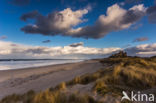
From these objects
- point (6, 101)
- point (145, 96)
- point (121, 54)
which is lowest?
point (6, 101)

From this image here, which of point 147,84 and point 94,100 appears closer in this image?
point 94,100

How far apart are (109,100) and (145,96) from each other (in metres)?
1.12

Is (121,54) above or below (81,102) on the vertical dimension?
above

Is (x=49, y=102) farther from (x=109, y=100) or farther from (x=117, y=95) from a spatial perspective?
(x=117, y=95)

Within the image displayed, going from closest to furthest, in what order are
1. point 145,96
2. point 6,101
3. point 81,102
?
point 81,102 < point 145,96 < point 6,101

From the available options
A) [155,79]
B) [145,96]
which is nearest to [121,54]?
[155,79]

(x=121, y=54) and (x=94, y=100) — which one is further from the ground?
(x=121, y=54)

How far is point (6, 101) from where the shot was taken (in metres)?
2.99

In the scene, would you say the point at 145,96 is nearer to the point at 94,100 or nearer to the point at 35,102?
the point at 94,100

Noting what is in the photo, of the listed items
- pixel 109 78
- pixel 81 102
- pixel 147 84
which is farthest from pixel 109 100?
pixel 147 84

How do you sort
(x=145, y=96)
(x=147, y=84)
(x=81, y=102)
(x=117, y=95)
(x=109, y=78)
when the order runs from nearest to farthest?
(x=81, y=102) < (x=117, y=95) < (x=145, y=96) < (x=147, y=84) < (x=109, y=78)

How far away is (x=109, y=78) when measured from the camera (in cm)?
396

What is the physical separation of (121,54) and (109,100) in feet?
59.5

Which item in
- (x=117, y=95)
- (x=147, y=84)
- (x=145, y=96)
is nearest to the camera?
(x=117, y=95)
